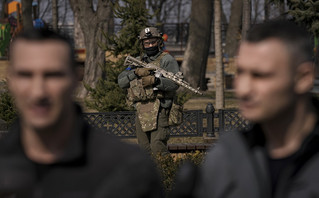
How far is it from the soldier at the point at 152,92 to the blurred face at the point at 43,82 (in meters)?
6.30

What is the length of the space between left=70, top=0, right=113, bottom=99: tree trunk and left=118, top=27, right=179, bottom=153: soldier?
35.9 feet

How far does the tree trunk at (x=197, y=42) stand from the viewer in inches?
982

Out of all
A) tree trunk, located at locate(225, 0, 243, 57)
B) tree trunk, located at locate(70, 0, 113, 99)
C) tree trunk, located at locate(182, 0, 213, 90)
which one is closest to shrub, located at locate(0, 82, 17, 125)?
tree trunk, located at locate(70, 0, 113, 99)

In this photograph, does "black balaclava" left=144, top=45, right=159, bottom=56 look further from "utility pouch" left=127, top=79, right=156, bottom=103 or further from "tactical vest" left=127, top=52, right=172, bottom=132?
"utility pouch" left=127, top=79, right=156, bottom=103

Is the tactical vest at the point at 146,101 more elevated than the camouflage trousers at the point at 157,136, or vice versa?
the tactical vest at the point at 146,101

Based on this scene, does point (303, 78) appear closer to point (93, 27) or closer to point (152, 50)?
point (152, 50)

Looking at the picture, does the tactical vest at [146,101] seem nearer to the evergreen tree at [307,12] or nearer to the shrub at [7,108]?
the shrub at [7,108]

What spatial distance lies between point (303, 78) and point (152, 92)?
6456 millimetres

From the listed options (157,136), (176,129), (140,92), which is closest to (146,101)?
(140,92)

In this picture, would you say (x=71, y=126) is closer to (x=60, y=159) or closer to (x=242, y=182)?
(x=60, y=159)

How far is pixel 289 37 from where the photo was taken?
243cm

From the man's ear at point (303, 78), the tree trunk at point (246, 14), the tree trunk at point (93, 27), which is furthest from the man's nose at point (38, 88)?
the tree trunk at point (246, 14)

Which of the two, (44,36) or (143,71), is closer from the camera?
(44,36)

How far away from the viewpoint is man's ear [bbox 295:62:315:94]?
242cm
